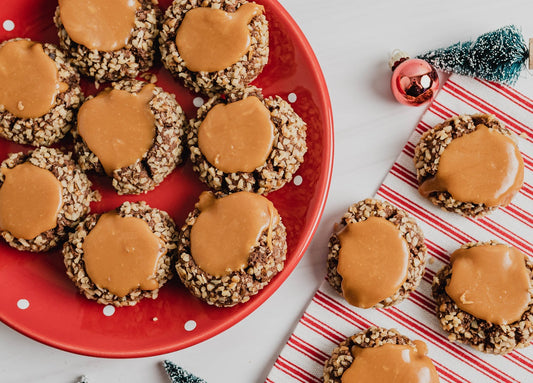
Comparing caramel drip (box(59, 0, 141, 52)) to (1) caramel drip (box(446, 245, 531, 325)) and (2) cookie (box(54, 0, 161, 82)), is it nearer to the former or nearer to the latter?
(2) cookie (box(54, 0, 161, 82))

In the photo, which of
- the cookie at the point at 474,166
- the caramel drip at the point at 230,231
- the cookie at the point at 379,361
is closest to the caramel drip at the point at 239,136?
the caramel drip at the point at 230,231

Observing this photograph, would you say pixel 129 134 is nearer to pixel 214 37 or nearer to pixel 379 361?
pixel 214 37

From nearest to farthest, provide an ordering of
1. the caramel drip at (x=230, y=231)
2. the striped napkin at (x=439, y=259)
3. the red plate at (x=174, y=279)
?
the caramel drip at (x=230, y=231) → the red plate at (x=174, y=279) → the striped napkin at (x=439, y=259)

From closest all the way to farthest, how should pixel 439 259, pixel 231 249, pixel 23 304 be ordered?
pixel 231 249, pixel 23 304, pixel 439 259

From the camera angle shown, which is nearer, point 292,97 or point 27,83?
point 27,83

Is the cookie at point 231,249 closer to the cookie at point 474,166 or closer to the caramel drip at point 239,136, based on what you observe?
the caramel drip at point 239,136

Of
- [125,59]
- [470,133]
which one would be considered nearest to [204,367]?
[125,59]

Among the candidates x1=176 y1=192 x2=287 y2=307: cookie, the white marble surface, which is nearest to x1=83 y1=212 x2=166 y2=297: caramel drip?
x1=176 y1=192 x2=287 y2=307: cookie

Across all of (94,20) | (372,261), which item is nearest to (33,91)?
(94,20)

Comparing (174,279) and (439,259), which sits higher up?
(174,279)
